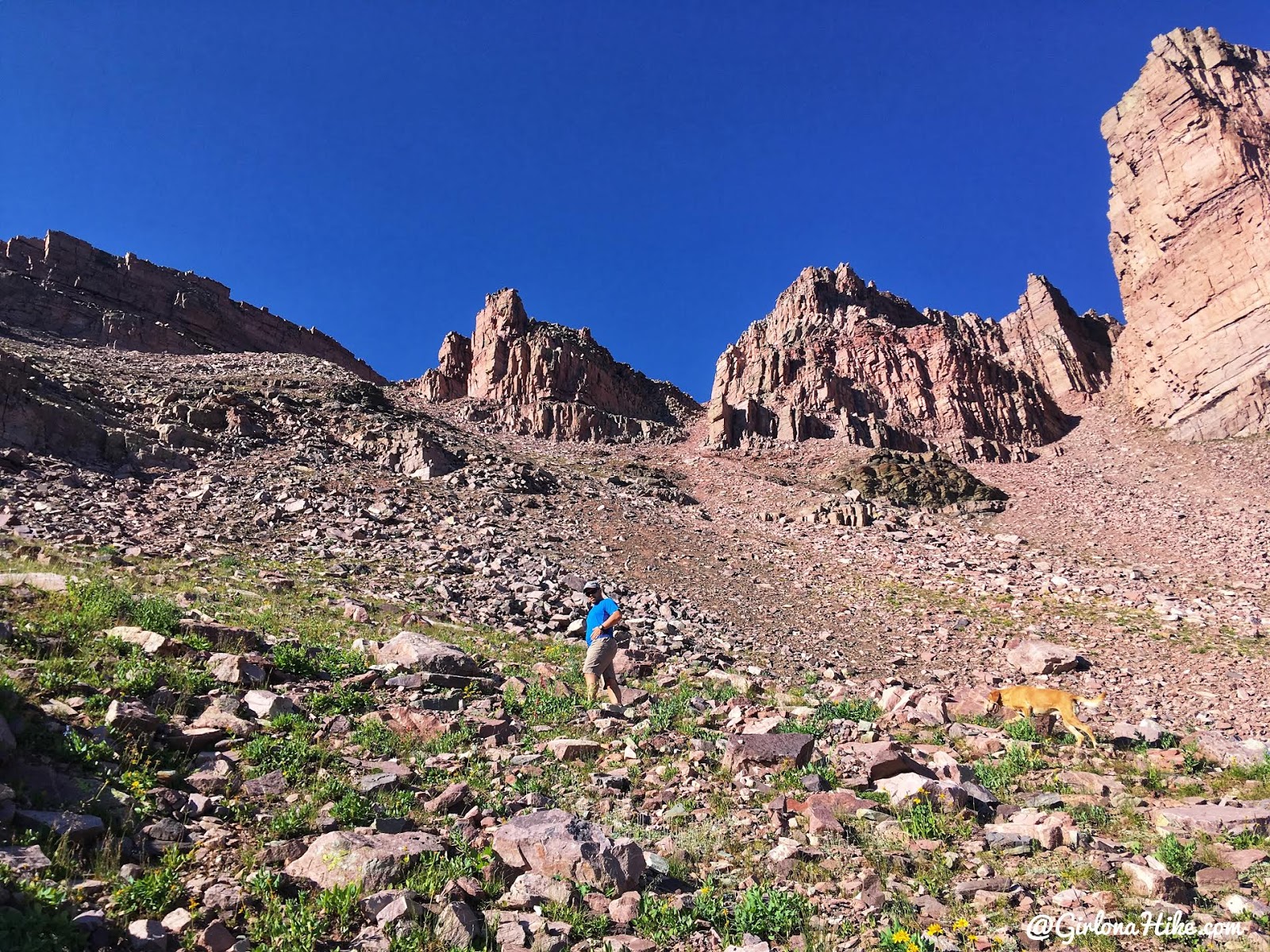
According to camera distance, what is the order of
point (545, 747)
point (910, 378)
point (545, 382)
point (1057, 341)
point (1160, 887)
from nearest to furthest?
point (1160, 887) → point (545, 747) → point (545, 382) → point (910, 378) → point (1057, 341)

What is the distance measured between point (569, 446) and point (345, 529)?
3206cm

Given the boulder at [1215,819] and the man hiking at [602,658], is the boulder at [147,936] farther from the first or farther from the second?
the boulder at [1215,819]

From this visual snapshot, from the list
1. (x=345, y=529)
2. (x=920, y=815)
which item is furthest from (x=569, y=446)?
(x=920, y=815)

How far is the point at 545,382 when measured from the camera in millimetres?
61750

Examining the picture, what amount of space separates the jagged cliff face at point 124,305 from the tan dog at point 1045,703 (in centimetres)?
6956

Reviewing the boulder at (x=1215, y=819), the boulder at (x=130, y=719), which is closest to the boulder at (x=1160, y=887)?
the boulder at (x=1215, y=819)

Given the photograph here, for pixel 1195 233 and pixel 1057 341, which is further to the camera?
pixel 1057 341

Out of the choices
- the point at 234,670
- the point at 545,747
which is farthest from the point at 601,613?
the point at 234,670

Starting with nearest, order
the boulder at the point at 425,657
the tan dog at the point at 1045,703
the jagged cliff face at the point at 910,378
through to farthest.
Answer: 1. the tan dog at the point at 1045,703
2. the boulder at the point at 425,657
3. the jagged cliff face at the point at 910,378

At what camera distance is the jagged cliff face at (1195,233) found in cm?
4831

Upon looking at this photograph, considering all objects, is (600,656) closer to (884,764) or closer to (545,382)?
(884,764)

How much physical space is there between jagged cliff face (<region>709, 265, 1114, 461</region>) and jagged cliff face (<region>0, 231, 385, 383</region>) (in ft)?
153

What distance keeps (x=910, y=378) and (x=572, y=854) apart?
230 ft

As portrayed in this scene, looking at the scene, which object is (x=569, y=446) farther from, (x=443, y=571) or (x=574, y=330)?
(x=443, y=571)
